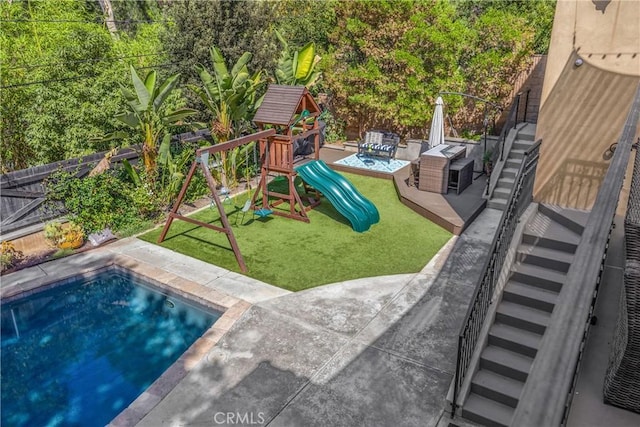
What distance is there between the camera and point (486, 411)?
18.8 feet

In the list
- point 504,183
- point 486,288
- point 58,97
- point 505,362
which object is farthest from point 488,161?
point 58,97

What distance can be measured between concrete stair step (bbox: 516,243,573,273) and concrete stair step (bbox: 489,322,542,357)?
1.14 m

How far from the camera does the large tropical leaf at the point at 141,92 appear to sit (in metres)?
11.6

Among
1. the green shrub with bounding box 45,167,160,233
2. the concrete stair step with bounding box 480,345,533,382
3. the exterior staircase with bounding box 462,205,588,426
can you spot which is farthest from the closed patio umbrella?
the concrete stair step with bounding box 480,345,533,382

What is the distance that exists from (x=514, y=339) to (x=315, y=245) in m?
5.71

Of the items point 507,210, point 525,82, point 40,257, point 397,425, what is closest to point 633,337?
point 507,210

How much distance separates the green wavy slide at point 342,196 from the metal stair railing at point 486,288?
17.3 ft

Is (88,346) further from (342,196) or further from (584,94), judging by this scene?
(584,94)

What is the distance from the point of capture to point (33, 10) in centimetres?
1734

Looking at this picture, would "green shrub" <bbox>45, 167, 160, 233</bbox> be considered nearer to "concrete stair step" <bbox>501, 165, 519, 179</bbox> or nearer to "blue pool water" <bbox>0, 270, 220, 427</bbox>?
"blue pool water" <bbox>0, 270, 220, 427</bbox>

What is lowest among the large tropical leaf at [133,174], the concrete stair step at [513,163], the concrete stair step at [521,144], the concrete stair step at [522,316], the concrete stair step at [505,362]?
the concrete stair step at [505,362]

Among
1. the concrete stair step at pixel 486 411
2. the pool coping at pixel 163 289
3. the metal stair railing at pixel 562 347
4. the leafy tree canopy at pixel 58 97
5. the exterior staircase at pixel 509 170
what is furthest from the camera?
the exterior staircase at pixel 509 170

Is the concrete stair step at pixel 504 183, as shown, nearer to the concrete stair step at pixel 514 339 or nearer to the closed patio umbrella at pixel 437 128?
the closed patio umbrella at pixel 437 128

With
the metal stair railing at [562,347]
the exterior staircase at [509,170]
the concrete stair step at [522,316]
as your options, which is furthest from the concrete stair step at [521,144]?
the metal stair railing at [562,347]
